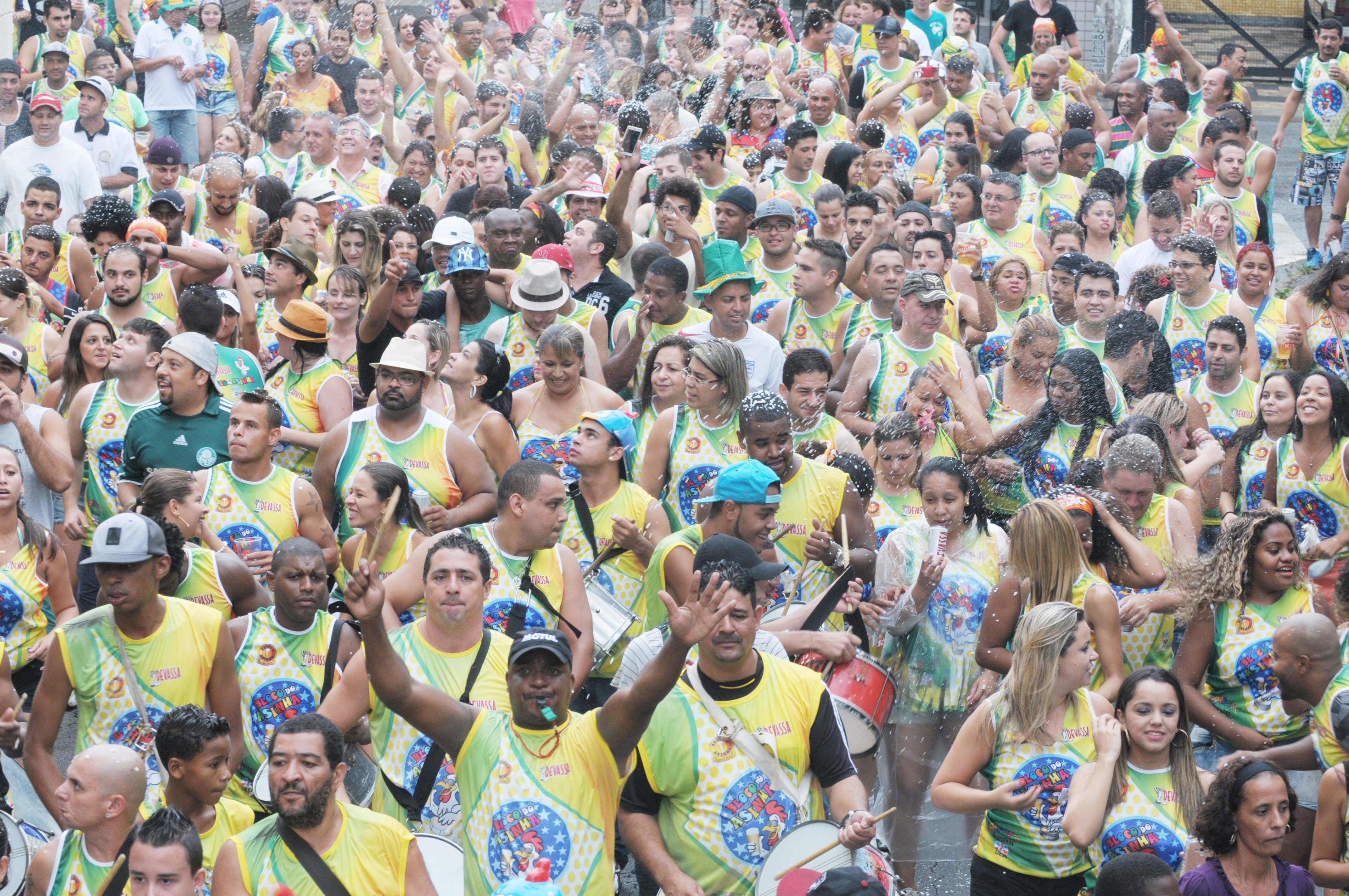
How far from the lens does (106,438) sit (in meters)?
7.43

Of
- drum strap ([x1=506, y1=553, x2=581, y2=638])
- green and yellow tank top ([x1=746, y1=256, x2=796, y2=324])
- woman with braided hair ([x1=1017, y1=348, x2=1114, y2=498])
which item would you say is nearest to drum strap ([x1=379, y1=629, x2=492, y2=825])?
drum strap ([x1=506, y1=553, x2=581, y2=638])

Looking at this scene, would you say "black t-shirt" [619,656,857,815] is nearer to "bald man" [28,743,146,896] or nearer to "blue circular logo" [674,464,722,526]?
"bald man" [28,743,146,896]

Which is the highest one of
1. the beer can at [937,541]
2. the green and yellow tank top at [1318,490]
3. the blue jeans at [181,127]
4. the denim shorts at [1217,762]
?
the beer can at [937,541]

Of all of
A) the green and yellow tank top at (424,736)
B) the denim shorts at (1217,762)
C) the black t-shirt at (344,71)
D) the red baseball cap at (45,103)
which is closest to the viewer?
the green and yellow tank top at (424,736)

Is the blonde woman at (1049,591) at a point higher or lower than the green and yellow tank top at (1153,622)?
higher

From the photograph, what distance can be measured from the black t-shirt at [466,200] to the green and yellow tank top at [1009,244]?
297cm

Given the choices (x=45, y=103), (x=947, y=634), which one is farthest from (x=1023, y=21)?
(x=947, y=634)

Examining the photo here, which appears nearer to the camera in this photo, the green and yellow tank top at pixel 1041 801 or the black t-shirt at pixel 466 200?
the green and yellow tank top at pixel 1041 801

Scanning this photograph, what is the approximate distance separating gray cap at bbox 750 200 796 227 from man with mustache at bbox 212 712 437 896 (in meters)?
5.57

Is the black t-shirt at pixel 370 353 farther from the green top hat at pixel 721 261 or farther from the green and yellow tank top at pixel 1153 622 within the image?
the green and yellow tank top at pixel 1153 622

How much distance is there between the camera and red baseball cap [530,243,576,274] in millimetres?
9008

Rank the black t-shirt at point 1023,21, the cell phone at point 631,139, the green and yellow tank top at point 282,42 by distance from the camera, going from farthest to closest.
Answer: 1. the black t-shirt at point 1023,21
2. the green and yellow tank top at point 282,42
3. the cell phone at point 631,139

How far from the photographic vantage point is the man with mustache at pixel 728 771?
15.9 feet

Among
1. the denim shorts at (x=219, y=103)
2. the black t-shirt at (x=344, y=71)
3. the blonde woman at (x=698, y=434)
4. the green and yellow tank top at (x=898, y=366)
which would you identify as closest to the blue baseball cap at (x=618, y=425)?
the blonde woman at (x=698, y=434)
